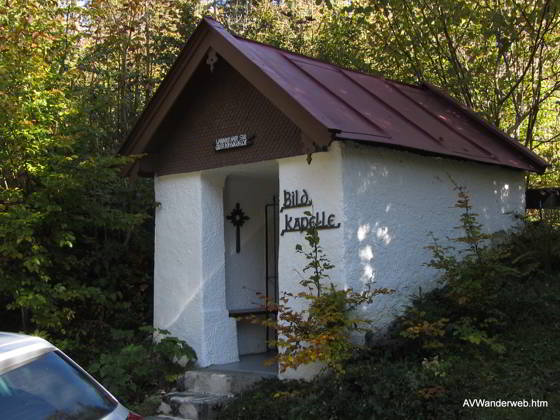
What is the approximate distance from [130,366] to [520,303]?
4.80 metres

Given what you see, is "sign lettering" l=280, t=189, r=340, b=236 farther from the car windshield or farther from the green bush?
the car windshield

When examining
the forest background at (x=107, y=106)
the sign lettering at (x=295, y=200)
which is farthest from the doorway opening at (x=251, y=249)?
the sign lettering at (x=295, y=200)

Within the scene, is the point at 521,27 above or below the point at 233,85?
above

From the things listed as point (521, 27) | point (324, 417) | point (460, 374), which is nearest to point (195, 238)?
point (324, 417)

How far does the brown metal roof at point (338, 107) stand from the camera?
288 inches

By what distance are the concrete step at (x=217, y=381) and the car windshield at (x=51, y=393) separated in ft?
14.0

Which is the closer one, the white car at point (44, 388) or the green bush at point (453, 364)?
the white car at point (44, 388)

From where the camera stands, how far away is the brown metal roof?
7.32 m

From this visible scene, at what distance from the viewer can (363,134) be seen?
7223mm

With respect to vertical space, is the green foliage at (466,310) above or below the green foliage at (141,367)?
above

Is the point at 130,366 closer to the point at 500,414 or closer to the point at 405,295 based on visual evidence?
the point at 405,295

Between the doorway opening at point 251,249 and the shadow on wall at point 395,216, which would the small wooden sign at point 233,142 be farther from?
the shadow on wall at point 395,216

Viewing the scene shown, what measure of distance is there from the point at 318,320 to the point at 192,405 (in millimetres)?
1845

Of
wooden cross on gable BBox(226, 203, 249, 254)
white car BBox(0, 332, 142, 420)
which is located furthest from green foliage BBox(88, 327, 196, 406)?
white car BBox(0, 332, 142, 420)
